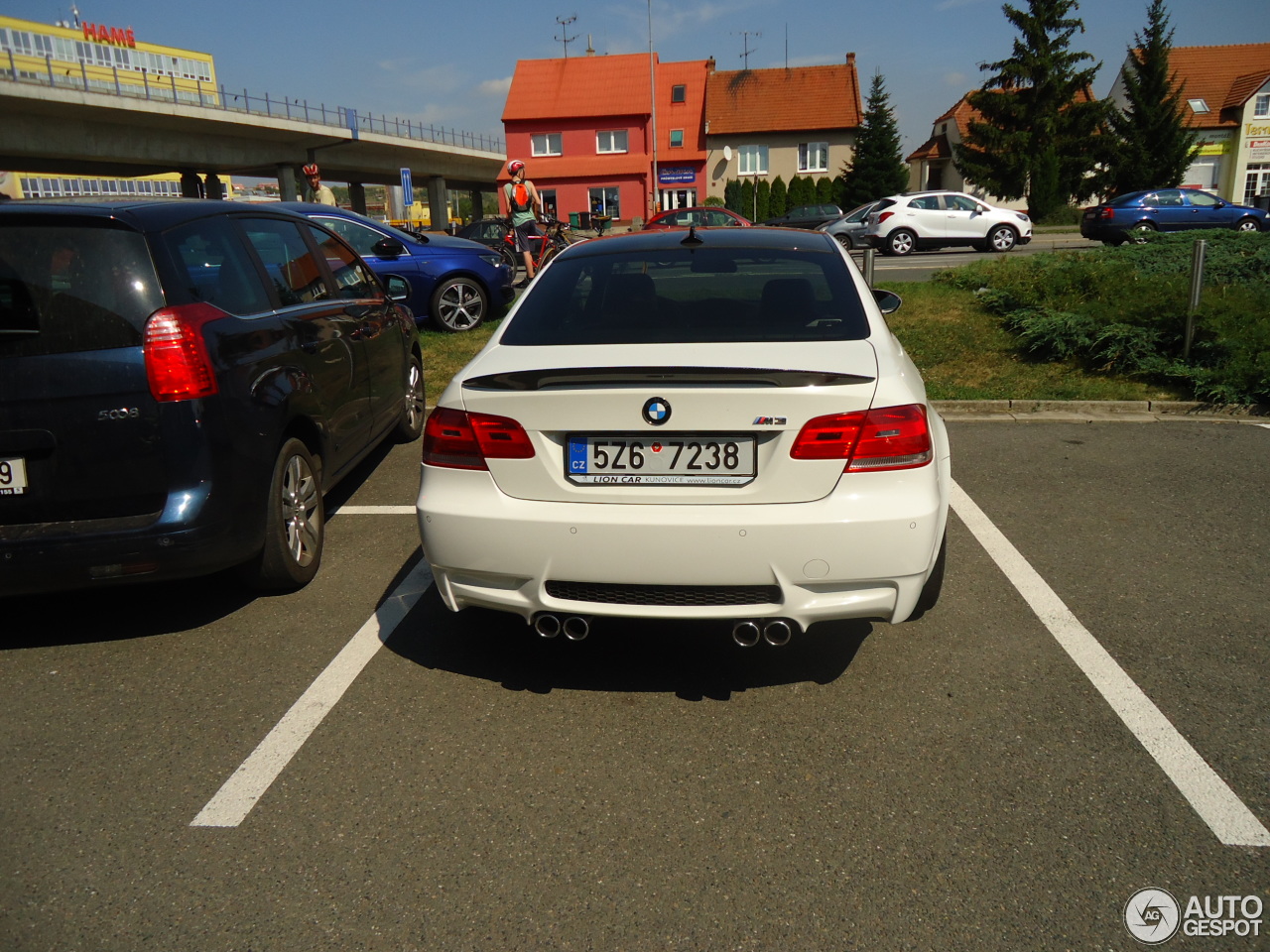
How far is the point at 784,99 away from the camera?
2438 inches

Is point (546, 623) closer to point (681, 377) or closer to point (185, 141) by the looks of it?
point (681, 377)

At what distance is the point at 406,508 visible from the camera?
5828 millimetres

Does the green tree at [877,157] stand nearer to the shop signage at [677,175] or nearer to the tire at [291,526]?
the shop signage at [677,175]

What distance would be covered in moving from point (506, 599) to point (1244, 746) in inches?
93.0

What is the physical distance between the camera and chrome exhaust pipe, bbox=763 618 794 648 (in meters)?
3.17

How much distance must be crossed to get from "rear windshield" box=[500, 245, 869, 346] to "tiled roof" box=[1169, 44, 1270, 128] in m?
61.0

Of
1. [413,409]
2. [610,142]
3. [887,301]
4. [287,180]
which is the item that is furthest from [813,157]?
[887,301]

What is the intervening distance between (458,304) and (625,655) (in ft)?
27.4

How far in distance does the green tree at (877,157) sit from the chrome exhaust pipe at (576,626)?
52.8 metres

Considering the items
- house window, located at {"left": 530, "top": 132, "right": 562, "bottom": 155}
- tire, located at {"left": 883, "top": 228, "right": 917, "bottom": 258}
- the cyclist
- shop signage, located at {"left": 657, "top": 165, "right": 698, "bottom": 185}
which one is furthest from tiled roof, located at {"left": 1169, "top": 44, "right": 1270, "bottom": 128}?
the cyclist

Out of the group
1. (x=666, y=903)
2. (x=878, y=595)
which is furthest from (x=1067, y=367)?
(x=666, y=903)

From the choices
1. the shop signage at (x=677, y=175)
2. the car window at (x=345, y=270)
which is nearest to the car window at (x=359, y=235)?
the car window at (x=345, y=270)

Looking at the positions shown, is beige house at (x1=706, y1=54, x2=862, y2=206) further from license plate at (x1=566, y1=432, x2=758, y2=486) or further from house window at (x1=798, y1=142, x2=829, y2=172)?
license plate at (x1=566, y1=432, x2=758, y2=486)

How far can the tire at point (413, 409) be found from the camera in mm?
7250
